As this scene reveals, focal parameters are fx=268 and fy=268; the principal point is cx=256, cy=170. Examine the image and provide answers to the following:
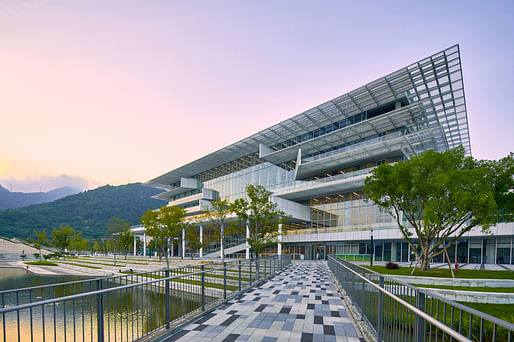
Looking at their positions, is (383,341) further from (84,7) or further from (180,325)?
(84,7)

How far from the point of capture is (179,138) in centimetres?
12050

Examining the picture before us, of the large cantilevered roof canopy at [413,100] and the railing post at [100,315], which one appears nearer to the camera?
the railing post at [100,315]

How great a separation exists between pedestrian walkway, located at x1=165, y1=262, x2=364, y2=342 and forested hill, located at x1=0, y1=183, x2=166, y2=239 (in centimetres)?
11676

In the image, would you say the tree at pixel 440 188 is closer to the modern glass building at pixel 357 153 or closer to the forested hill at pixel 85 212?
the modern glass building at pixel 357 153

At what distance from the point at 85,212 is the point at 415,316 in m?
148

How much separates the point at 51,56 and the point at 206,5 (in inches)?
356

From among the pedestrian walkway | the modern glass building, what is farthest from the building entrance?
the pedestrian walkway

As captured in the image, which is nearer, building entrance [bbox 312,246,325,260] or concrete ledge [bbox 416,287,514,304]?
concrete ledge [bbox 416,287,514,304]

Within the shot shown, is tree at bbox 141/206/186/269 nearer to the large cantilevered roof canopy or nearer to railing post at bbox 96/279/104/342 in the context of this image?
the large cantilevered roof canopy

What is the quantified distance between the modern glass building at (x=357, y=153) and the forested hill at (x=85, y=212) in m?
94.7

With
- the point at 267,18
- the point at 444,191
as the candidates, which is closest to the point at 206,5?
the point at 267,18

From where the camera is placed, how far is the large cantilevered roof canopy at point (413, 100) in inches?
977

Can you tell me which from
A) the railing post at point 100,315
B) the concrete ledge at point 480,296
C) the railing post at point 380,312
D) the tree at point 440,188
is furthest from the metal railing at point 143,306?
the tree at point 440,188

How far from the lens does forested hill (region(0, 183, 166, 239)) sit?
4188 inches
